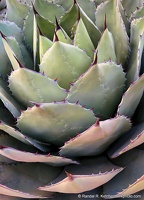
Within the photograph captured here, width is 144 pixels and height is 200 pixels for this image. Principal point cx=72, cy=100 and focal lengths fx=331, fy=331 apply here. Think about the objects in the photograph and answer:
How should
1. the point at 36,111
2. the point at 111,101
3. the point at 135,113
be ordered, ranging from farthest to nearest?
the point at 135,113 → the point at 111,101 → the point at 36,111

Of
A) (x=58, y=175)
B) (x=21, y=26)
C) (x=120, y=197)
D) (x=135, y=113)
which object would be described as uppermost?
(x=21, y=26)

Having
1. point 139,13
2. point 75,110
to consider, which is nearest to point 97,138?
point 75,110

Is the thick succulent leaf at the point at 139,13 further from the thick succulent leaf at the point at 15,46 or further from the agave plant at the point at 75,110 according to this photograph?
the thick succulent leaf at the point at 15,46

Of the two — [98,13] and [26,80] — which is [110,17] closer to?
[98,13]

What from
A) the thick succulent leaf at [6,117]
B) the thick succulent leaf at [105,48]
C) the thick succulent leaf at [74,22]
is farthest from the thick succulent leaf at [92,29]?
the thick succulent leaf at [6,117]

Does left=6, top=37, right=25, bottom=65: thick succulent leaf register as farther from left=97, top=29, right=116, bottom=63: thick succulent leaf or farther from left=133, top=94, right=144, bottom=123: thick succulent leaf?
left=133, top=94, right=144, bottom=123: thick succulent leaf

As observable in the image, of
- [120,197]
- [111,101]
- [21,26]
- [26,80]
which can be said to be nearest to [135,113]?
[111,101]

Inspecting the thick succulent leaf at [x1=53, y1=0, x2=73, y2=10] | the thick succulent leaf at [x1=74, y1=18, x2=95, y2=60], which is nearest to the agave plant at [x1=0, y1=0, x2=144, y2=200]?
the thick succulent leaf at [x1=74, y1=18, x2=95, y2=60]
